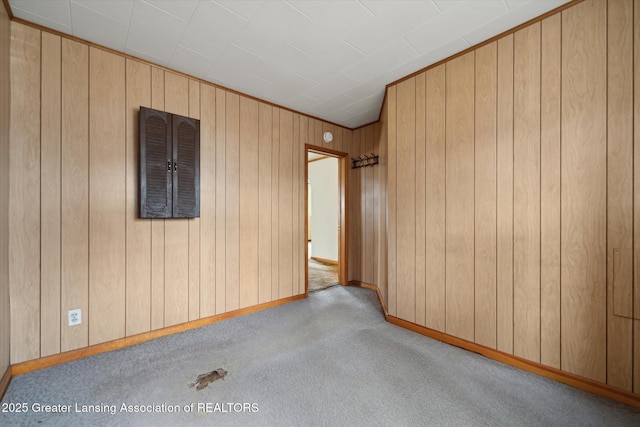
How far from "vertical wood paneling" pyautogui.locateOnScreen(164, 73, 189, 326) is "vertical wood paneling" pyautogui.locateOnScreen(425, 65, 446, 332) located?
8.17ft

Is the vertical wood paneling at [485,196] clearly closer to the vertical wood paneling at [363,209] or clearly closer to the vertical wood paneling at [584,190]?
the vertical wood paneling at [584,190]

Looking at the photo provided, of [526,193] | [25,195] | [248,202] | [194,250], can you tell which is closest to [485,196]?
[526,193]

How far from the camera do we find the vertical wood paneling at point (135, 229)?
232 centimetres

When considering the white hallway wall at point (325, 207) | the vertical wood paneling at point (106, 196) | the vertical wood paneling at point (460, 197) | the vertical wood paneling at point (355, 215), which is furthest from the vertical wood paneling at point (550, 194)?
the white hallway wall at point (325, 207)

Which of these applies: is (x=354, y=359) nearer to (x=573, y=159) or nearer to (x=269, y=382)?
(x=269, y=382)

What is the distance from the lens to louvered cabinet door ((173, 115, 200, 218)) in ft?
8.21

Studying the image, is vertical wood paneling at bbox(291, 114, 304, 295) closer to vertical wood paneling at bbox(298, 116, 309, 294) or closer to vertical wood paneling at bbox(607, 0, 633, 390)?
vertical wood paneling at bbox(298, 116, 309, 294)

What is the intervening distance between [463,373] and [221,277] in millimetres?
2479

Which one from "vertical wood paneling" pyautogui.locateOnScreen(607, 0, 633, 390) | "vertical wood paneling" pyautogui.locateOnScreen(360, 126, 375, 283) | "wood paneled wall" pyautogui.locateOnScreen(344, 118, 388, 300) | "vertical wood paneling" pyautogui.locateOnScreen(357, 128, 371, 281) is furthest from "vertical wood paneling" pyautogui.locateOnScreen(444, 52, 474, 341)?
"vertical wood paneling" pyautogui.locateOnScreen(357, 128, 371, 281)

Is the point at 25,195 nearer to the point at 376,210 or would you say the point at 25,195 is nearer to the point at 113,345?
the point at 113,345

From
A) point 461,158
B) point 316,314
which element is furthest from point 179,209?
point 461,158

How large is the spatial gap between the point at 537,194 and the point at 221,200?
9.71ft

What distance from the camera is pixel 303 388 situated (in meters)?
1.72

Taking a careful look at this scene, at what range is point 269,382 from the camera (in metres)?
1.79
